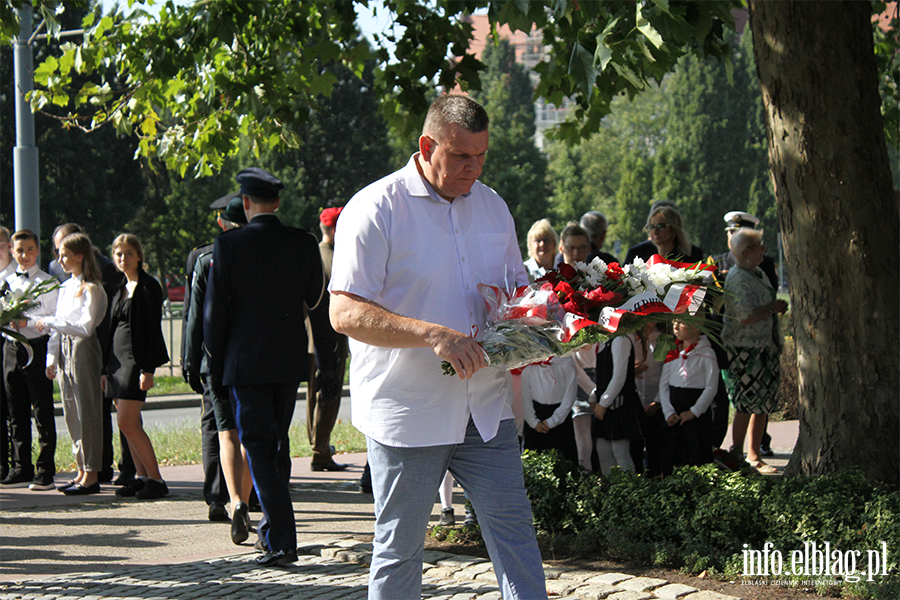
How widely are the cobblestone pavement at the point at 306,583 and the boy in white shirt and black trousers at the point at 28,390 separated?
3035 millimetres

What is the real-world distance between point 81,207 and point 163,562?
1289 inches

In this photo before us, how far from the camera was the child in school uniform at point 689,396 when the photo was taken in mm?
6789

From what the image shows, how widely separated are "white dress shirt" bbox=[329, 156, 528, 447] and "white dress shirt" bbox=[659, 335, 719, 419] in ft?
12.4

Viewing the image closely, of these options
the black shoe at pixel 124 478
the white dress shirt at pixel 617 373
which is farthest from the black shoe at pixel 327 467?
the white dress shirt at pixel 617 373

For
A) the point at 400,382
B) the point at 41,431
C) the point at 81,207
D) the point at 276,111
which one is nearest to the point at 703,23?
the point at 400,382

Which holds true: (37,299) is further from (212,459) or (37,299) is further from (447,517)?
(447,517)

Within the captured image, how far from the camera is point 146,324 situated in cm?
746

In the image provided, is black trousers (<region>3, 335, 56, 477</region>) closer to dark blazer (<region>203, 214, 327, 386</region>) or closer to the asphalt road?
dark blazer (<region>203, 214, 327, 386</region>)

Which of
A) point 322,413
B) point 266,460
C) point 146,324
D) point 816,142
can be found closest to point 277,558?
point 266,460

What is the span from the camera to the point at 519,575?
3314 mm

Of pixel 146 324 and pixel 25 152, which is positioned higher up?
pixel 25 152

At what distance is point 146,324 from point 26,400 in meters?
1.71

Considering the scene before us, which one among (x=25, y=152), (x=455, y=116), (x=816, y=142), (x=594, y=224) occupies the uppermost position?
(x=25, y=152)

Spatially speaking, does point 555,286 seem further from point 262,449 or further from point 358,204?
point 262,449
